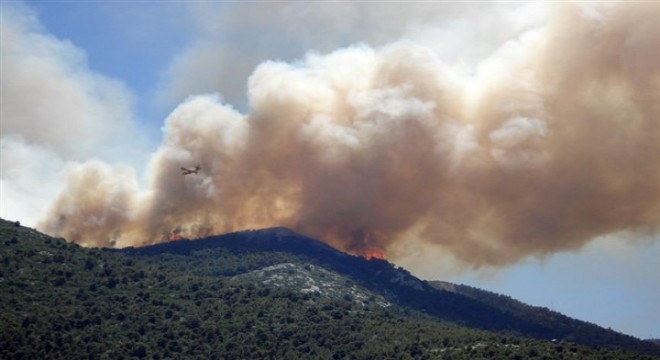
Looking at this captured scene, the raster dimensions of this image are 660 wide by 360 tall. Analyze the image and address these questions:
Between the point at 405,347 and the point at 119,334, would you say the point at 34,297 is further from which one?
the point at 405,347

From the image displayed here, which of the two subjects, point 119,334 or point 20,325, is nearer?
point 20,325

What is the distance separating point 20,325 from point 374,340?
230ft

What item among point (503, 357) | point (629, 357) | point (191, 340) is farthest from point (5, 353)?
point (629, 357)

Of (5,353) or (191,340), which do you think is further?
(191,340)

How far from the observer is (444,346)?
18625cm

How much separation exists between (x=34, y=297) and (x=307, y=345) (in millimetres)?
57854

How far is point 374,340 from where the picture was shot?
197m

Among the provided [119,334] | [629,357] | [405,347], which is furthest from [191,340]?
[629,357]

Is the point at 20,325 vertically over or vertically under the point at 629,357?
under

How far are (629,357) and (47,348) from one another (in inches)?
4275

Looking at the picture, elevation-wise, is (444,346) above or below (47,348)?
above

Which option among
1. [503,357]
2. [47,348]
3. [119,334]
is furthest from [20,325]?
[503,357]

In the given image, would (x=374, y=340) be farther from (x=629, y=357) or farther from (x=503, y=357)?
(x=629, y=357)

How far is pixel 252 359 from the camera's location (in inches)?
7402
